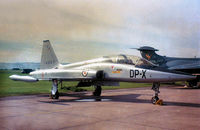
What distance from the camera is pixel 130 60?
446 inches

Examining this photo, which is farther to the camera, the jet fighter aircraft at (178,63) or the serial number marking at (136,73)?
the jet fighter aircraft at (178,63)

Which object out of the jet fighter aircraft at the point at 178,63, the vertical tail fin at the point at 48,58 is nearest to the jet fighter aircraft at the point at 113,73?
the vertical tail fin at the point at 48,58

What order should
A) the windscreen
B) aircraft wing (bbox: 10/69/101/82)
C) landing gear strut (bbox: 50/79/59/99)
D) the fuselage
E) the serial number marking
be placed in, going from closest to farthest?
the fuselage → the serial number marking → the windscreen → aircraft wing (bbox: 10/69/101/82) → landing gear strut (bbox: 50/79/59/99)

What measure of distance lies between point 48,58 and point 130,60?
20.3 ft

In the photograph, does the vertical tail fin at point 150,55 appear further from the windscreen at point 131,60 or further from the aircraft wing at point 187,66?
the windscreen at point 131,60

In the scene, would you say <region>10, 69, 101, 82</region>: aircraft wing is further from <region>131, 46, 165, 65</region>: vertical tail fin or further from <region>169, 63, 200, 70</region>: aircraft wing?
<region>131, 46, 165, 65</region>: vertical tail fin

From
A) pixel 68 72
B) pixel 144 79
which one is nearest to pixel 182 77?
pixel 144 79

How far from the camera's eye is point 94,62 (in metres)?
12.5

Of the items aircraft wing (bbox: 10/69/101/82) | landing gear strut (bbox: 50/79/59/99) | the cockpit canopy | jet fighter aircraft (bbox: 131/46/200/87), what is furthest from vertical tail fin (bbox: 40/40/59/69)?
jet fighter aircraft (bbox: 131/46/200/87)

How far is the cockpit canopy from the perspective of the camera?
10721mm

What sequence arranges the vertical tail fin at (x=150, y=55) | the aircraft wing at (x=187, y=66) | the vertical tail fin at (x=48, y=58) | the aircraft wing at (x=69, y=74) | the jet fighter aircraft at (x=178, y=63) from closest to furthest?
the aircraft wing at (x=69, y=74) < the vertical tail fin at (x=48, y=58) < the aircraft wing at (x=187, y=66) < the jet fighter aircraft at (x=178, y=63) < the vertical tail fin at (x=150, y=55)

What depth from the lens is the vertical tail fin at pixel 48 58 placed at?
49.5 ft

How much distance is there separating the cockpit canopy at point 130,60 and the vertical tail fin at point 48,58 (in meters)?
4.23

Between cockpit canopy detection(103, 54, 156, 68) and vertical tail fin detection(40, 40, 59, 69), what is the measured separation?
423cm
